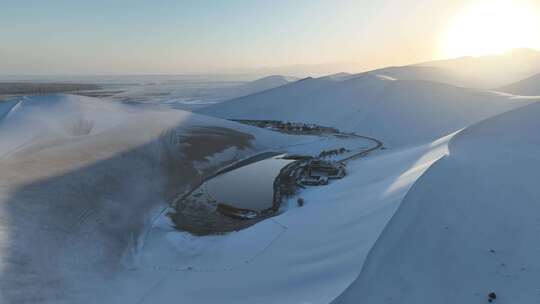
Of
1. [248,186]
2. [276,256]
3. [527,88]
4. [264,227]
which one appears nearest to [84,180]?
[264,227]

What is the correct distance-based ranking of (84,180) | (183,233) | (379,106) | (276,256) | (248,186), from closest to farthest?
1. (276,256)
2. (183,233)
3. (84,180)
4. (248,186)
5. (379,106)

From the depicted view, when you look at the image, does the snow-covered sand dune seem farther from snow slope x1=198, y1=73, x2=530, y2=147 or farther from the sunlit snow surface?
snow slope x1=198, y1=73, x2=530, y2=147

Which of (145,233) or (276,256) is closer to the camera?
(276,256)

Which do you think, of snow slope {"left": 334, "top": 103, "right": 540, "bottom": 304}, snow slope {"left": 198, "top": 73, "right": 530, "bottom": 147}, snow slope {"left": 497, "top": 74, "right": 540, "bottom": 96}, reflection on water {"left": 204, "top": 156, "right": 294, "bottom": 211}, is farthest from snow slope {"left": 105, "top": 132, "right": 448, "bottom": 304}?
snow slope {"left": 497, "top": 74, "right": 540, "bottom": 96}

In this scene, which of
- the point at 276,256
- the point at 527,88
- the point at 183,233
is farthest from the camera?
the point at 527,88

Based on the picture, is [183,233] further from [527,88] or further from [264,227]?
[527,88]

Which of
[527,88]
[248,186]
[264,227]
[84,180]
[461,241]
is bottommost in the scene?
[248,186]

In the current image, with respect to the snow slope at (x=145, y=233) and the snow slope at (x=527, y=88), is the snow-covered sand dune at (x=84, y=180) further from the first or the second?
the snow slope at (x=527, y=88)
